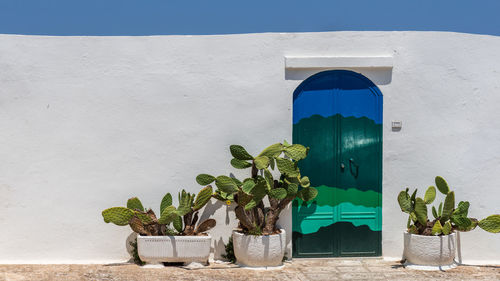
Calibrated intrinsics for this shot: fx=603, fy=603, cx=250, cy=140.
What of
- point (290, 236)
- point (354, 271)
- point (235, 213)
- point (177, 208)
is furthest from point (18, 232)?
point (354, 271)

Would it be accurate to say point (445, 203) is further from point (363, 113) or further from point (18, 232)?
point (18, 232)

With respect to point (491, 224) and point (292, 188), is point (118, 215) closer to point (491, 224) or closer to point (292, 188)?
point (292, 188)

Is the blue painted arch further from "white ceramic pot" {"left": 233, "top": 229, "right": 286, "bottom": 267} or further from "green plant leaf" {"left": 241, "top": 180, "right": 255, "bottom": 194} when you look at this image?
"white ceramic pot" {"left": 233, "top": 229, "right": 286, "bottom": 267}

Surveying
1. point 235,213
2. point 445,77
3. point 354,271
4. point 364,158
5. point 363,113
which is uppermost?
point 445,77

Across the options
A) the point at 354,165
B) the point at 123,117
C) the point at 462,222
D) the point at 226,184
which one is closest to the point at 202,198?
the point at 226,184

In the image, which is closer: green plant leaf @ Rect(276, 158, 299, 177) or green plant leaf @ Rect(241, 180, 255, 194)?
green plant leaf @ Rect(241, 180, 255, 194)

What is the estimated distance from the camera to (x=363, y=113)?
7.36m

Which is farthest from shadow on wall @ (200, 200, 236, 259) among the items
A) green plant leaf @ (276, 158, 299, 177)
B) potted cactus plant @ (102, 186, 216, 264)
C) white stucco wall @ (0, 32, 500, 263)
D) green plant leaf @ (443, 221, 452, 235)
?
green plant leaf @ (443, 221, 452, 235)

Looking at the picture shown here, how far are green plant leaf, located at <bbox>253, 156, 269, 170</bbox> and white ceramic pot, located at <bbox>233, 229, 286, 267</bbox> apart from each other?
808 mm

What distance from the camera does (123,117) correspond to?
23.9ft

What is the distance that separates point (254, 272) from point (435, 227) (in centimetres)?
212

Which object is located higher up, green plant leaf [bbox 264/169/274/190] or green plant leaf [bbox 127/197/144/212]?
green plant leaf [bbox 264/169/274/190]

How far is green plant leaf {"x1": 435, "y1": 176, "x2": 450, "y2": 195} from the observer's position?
23.2ft

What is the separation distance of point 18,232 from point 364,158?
4.29 meters
